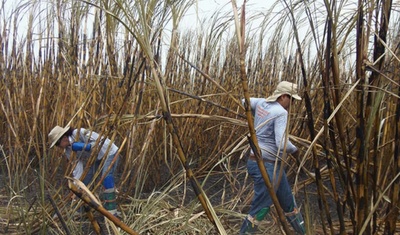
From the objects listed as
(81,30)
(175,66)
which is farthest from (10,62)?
(175,66)

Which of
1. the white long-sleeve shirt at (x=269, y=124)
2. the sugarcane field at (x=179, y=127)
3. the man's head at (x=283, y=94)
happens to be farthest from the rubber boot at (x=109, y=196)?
the man's head at (x=283, y=94)

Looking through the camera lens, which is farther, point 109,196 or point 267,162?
point 109,196

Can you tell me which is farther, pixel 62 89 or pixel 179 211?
pixel 62 89

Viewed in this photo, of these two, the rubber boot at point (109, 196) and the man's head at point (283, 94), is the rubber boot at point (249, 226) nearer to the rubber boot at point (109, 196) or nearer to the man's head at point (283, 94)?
the man's head at point (283, 94)

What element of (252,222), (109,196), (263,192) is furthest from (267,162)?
(109,196)

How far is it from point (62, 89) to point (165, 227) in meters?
1.04

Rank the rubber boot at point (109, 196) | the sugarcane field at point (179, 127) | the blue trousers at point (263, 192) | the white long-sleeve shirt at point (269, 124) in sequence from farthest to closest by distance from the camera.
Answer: the rubber boot at point (109, 196) < the blue trousers at point (263, 192) < the white long-sleeve shirt at point (269, 124) < the sugarcane field at point (179, 127)

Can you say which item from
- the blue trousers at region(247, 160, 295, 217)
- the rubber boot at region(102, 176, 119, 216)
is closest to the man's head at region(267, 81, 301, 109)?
the blue trousers at region(247, 160, 295, 217)

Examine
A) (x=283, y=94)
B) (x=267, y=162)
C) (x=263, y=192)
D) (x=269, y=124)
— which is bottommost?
(x=263, y=192)

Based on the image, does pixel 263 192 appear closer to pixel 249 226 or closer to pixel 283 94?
pixel 249 226

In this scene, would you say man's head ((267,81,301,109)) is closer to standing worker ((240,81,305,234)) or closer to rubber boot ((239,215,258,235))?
standing worker ((240,81,305,234))

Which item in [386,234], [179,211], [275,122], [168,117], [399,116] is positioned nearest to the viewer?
[168,117]

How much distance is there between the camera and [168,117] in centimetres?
89

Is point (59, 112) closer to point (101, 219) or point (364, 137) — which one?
point (101, 219)
